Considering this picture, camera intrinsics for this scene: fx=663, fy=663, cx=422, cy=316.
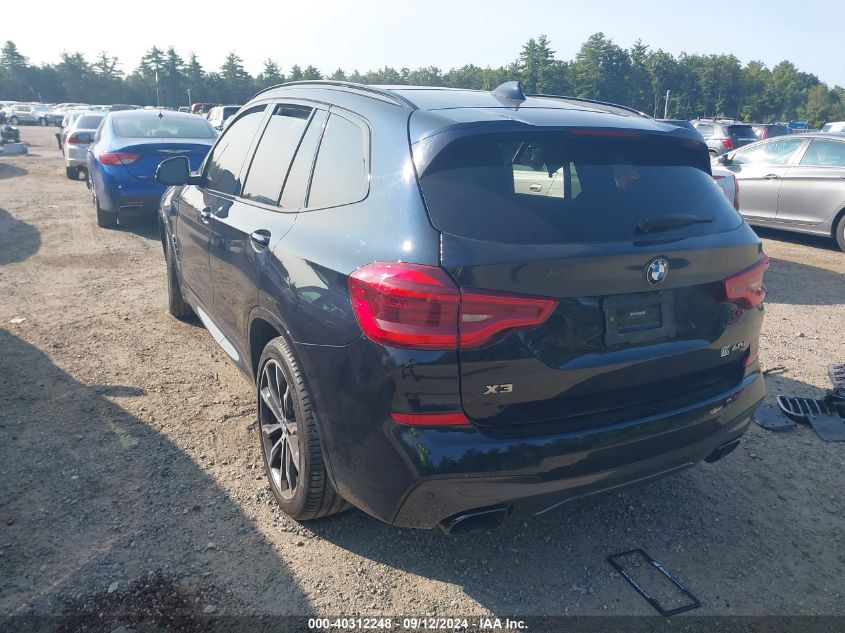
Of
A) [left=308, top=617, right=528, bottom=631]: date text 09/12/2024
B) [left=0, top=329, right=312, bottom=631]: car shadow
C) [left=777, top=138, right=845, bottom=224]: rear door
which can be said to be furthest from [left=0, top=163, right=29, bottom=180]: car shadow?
[left=308, top=617, right=528, bottom=631]: date text 09/12/2024

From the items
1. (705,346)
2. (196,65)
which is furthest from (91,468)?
(196,65)

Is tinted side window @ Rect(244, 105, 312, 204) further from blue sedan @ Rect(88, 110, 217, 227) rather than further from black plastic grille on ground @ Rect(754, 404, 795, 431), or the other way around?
blue sedan @ Rect(88, 110, 217, 227)

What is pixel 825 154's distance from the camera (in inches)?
375

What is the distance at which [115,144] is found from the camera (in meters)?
9.16

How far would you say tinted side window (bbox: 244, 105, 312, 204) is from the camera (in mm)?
3336

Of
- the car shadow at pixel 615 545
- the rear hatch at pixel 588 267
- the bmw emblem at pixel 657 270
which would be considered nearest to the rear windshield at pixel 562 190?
the rear hatch at pixel 588 267

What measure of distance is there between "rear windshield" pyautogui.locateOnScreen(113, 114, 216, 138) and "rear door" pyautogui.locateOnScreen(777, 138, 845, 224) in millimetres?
8639

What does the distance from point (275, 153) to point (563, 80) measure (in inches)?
3669

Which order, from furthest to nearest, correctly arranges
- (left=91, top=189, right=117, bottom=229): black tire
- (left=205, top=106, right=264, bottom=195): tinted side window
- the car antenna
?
(left=91, top=189, right=117, bottom=229): black tire
(left=205, top=106, right=264, bottom=195): tinted side window
the car antenna

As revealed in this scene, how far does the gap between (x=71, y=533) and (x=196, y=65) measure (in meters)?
108

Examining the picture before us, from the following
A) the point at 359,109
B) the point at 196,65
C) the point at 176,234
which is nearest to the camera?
the point at 359,109

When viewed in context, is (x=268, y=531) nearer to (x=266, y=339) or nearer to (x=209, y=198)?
(x=266, y=339)

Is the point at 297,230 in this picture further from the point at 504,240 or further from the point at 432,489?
the point at 432,489

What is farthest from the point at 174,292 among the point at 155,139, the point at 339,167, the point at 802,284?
the point at 802,284
